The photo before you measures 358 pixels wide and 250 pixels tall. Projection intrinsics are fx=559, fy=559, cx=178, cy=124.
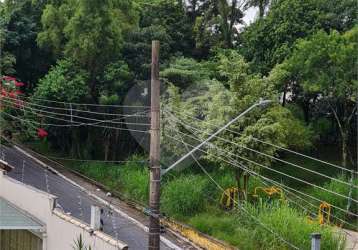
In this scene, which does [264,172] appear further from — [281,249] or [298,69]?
[281,249]

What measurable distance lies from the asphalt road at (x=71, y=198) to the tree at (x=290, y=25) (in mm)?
8737

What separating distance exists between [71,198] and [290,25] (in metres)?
11.0

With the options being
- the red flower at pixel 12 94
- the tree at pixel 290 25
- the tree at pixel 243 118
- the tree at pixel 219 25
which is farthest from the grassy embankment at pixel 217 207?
the tree at pixel 219 25

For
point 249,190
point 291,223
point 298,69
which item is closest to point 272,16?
point 298,69

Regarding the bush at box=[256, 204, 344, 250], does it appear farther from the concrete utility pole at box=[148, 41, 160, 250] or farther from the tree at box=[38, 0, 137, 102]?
the tree at box=[38, 0, 137, 102]

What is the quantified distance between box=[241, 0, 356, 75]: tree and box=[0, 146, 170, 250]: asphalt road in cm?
874

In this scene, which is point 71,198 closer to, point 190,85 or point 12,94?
point 12,94

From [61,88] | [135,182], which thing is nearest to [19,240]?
[135,182]

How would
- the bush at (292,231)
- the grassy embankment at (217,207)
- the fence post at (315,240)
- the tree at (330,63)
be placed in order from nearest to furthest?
the fence post at (315,240) → the bush at (292,231) → the grassy embankment at (217,207) → the tree at (330,63)

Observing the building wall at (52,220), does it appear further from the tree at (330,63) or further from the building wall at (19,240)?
the tree at (330,63)

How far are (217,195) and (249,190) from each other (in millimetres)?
1250

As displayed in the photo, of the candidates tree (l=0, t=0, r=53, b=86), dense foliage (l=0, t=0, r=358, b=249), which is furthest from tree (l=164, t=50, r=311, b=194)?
tree (l=0, t=0, r=53, b=86)

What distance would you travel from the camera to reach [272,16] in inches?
931

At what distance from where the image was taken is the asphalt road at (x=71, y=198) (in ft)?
53.5
